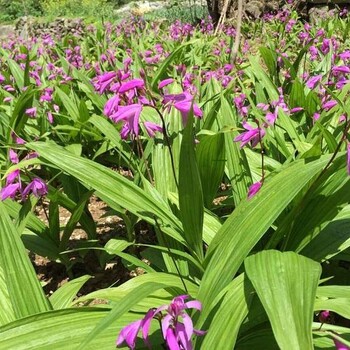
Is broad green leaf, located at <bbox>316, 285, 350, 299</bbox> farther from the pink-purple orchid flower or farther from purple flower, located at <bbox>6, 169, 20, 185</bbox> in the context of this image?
purple flower, located at <bbox>6, 169, 20, 185</bbox>

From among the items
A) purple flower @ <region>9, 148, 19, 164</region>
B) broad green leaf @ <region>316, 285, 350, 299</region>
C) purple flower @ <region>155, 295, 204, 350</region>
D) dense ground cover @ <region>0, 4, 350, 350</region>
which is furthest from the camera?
purple flower @ <region>9, 148, 19, 164</region>

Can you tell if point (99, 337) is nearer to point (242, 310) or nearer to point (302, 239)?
point (242, 310)

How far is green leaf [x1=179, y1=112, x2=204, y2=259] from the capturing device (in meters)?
1.34

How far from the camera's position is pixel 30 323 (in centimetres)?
109

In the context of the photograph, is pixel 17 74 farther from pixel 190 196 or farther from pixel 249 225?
pixel 249 225

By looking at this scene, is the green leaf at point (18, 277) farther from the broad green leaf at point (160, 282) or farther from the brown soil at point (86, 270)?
the brown soil at point (86, 270)

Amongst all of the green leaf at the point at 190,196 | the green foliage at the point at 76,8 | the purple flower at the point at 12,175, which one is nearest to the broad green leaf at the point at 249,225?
the green leaf at the point at 190,196

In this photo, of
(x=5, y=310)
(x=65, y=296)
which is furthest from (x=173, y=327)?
(x=65, y=296)

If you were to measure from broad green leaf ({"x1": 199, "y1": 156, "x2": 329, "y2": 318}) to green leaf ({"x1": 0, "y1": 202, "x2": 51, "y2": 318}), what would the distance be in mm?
441

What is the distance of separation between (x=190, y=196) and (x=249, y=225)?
233 mm

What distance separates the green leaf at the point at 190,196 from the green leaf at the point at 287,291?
30 centimetres

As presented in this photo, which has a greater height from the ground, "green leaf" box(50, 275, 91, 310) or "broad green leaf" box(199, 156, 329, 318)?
"broad green leaf" box(199, 156, 329, 318)

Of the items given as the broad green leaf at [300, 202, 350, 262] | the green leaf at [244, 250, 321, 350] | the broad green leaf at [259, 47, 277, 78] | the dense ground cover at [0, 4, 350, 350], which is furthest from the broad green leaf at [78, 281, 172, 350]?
the broad green leaf at [259, 47, 277, 78]

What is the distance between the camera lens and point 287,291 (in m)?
0.98
